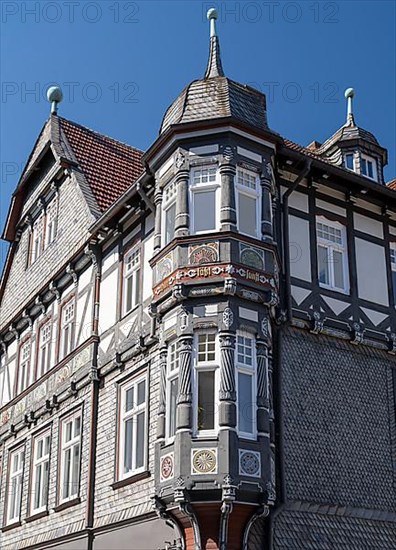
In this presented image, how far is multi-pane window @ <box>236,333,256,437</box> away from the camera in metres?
16.1

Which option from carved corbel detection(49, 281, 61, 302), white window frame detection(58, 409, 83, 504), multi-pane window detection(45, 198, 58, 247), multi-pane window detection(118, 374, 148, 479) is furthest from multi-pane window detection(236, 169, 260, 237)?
multi-pane window detection(45, 198, 58, 247)

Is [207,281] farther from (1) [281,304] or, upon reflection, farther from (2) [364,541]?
(2) [364,541]

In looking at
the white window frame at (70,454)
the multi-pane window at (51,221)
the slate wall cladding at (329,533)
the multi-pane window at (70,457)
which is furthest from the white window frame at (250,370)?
the multi-pane window at (51,221)

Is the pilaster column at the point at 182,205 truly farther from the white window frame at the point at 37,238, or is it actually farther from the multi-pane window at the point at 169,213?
the white window frame at the point at 37,238

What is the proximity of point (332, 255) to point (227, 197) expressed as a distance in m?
3.39

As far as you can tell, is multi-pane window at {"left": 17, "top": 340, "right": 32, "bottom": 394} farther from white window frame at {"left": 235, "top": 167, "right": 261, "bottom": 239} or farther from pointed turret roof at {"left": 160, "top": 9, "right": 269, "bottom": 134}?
white window frame at {"left": 235, "top": 167, "right": 261, "bottom": 239}

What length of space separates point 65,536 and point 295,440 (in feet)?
21.5

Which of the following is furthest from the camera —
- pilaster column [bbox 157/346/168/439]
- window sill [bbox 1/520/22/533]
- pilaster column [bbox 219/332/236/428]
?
window sill [bbox 1/520/22/533]

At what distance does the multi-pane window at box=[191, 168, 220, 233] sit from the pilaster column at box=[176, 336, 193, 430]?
2.32m

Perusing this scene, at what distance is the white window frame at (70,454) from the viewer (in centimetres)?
2105

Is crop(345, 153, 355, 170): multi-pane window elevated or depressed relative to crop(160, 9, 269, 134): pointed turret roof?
elevated

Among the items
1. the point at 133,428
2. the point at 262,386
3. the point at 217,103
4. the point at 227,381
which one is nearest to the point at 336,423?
the point at 262,386

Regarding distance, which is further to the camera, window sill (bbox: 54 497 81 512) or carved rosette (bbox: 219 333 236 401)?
window sill (bbox: 54 497 81 512)

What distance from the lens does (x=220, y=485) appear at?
15.2 metres
